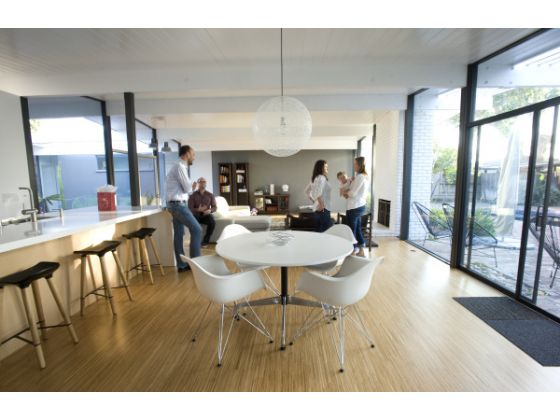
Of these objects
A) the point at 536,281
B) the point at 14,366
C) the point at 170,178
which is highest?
the point at 170,178

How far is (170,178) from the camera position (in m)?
3.52

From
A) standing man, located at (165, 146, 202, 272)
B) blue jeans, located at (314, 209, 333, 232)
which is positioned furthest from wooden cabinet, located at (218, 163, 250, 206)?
standing man, located at (165, 146, 202, 272)

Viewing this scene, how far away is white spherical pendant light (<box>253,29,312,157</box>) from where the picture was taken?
2.34 metres

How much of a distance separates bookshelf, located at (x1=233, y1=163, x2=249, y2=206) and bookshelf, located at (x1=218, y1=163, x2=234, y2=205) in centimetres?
17

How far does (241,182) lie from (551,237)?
8.35 meters

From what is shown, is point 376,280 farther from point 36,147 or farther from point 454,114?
point 36,147

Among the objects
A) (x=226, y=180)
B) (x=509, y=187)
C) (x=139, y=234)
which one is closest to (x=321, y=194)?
(x=509, y=187)

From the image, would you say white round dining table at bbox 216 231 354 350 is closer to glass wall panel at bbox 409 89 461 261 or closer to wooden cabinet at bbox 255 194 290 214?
glass wall panel at bbox 409 89 461 261


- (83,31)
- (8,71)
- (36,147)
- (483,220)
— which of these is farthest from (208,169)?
(483,220)

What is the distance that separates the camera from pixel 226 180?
9.80 meters

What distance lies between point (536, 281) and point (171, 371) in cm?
330

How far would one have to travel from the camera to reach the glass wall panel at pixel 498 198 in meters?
2.83

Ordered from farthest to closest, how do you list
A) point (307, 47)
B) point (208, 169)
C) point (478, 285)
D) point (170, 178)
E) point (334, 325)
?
1. point (208, 169)
2. point (170, 178)
3. point (478, 285)
4. point (307, 47)
5. point (334, 325)

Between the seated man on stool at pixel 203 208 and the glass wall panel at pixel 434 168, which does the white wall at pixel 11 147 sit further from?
the glass wall panel at pixel 434 168
